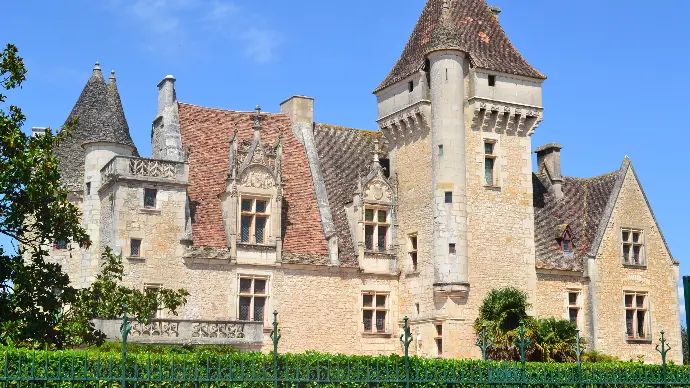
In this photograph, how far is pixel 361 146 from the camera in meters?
35.2

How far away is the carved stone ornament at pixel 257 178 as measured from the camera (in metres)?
30.0

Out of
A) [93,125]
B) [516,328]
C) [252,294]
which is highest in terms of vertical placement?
[93,125]

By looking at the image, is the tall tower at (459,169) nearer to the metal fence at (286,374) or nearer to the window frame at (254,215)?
the window frame at (254,215)

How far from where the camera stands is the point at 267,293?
29.5 meters

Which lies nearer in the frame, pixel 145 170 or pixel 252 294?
pixel 145 170

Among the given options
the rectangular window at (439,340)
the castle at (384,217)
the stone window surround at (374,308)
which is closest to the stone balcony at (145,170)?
the castle at (384,217)

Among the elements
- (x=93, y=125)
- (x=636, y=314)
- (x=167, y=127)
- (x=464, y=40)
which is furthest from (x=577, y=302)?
(x=93, y=125)

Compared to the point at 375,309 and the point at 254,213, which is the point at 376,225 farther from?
the point at 254,213

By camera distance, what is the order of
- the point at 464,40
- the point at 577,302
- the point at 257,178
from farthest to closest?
1. the point at 577,302
2. the point at 464,40
3. the point at 257,178

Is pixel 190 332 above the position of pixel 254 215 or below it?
below

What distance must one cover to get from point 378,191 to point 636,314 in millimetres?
10365

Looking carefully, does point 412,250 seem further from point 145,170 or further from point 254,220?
point 145,170

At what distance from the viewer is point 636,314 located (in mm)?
33750

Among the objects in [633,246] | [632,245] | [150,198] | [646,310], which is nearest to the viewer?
[150,198]
